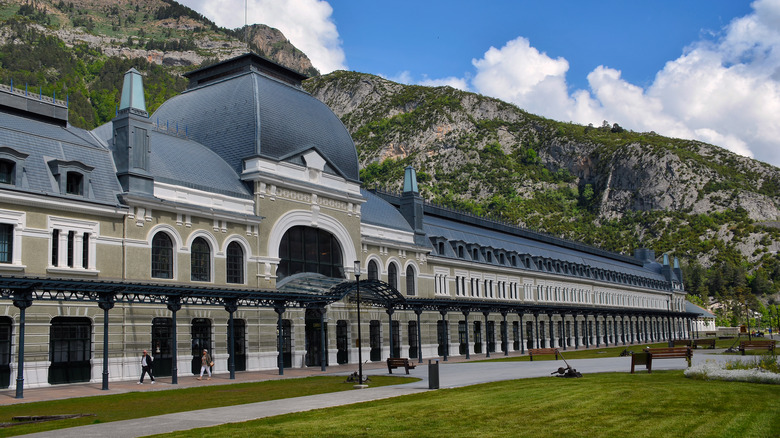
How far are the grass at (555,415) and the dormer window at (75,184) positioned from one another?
1969cm

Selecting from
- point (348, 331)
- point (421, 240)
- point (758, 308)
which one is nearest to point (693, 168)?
point (758, 308)

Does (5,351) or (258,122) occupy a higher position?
(258,122)

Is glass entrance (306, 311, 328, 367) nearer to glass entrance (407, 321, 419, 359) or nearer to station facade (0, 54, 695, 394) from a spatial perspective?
station facade (0, 54, 695, 394)

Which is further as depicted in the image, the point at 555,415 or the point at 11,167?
the point at 11,167

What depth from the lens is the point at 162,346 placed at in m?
36.3

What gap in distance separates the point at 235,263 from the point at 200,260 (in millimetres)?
2749

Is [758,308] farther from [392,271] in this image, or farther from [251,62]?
[251,62]

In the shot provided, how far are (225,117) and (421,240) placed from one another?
70.3ft

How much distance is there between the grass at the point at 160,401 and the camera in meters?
19.2

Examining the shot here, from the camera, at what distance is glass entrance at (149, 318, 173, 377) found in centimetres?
3584

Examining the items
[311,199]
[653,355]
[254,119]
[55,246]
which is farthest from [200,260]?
[653,355]

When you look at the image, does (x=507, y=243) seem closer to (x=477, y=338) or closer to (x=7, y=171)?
(x=477, y=338)

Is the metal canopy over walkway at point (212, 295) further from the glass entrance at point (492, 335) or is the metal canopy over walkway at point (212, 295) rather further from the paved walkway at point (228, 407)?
the glass entrance at point (492, 335)

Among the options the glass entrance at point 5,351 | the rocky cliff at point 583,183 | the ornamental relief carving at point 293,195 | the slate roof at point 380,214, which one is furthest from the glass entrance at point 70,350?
the rocky cliff at point 583,183
